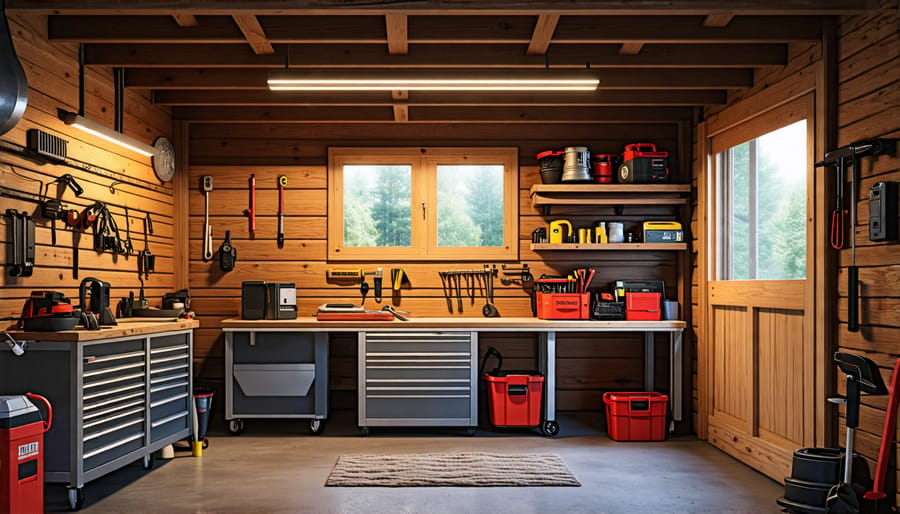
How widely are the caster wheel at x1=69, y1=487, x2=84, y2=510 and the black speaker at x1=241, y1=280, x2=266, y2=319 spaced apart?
2.17 m

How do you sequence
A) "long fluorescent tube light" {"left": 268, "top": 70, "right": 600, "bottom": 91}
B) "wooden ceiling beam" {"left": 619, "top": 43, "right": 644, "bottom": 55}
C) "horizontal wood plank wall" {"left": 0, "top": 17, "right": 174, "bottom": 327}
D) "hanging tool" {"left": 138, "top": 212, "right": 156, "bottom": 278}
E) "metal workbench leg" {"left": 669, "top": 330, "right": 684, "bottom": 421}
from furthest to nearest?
"metal workbench leg" {"left": 669, "top": 330, "right": 684, "bottom": 421} < "hanging tool" {"left": 138, "top": 212, "right": 156, "bottom": 278} < "wooden ceiling beam" {"left": 619, "top": 43, "right": 644, "bottom": 55} < "long fluorescent tube light" {"left": 268, "top": 70, "right": 600, "bottom": 91} < "horizontal wood plank wall" {"left": 0, "top": 17, "right": 174, "bottom": 327}

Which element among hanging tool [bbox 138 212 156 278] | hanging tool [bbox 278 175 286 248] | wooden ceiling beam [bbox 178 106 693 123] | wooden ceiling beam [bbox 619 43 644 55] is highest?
wooden ceiling beam [bbox 619 43 644 55]

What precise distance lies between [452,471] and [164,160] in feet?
11.0

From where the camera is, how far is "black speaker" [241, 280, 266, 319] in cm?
608

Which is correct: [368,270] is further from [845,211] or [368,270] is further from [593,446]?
[845,211]

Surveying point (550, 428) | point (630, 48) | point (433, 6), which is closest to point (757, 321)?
point (550, 428)

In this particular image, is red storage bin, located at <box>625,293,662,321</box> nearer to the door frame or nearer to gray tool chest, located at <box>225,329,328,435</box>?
the door frame

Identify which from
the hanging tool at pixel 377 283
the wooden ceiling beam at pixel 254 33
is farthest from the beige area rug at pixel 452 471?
the wooden ceiling beam at pixel 254 33

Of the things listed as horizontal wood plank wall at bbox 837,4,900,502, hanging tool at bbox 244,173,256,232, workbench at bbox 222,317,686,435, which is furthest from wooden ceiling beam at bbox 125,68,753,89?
workbench at bbox 222,317,686,435

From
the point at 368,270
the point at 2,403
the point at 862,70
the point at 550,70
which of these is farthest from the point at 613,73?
the point at 2,403

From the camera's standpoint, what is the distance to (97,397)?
419cm

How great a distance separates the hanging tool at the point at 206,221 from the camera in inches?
258

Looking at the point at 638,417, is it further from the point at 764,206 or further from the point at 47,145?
the point at 47,145

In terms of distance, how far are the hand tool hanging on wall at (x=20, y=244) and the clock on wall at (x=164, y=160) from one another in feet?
5.81
